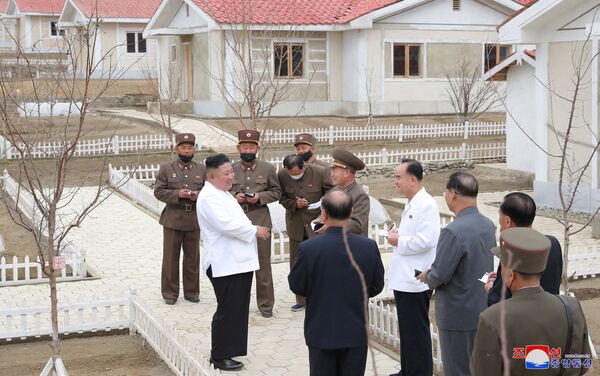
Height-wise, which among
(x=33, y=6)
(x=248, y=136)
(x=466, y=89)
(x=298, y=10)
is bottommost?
(x=248, y=136)

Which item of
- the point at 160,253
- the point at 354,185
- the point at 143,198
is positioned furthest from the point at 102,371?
the point at 143,198

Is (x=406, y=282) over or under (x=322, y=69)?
under

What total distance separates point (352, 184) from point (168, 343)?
2222 mm

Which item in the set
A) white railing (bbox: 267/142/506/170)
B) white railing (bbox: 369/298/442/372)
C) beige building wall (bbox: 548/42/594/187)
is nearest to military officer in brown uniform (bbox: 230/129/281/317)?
white railing (bbox: 369/298/442/372)

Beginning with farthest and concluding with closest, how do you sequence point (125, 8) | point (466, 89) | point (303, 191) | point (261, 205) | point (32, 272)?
point (125, 8)
point (466, 89)
point (32, 272)
point (303, 191)
point (261, 205)

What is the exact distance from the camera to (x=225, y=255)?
7.63 meters

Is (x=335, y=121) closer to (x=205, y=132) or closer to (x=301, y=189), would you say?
(x=205, y=132)

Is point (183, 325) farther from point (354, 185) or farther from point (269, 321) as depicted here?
point (354, 185)

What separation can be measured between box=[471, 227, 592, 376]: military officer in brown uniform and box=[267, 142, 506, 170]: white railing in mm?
18030

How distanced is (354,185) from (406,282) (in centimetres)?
137

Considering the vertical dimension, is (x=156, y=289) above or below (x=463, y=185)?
below

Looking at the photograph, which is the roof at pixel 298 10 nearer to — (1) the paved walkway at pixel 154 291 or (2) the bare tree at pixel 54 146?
(2) the bare tree at pixel 54 146

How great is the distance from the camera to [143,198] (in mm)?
17844

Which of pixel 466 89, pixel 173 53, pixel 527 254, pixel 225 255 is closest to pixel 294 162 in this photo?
pixel 225 255
